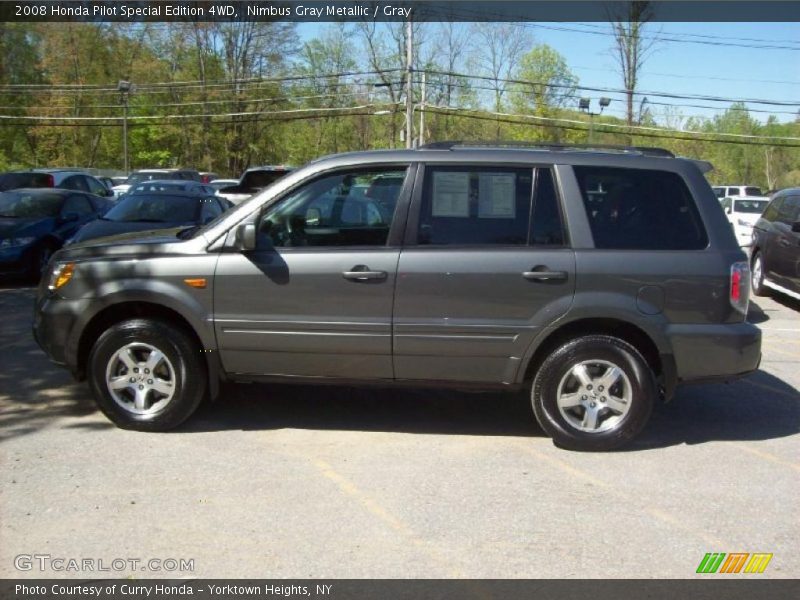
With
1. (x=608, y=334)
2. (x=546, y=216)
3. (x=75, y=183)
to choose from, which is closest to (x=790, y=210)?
(x=608, y=334)

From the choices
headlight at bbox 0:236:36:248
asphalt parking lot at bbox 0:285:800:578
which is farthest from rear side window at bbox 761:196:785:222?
headlight at bbox 0:236:36:248

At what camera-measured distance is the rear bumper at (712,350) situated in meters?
4.94

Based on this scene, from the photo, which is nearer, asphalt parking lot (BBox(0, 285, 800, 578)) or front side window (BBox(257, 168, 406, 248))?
asphalt parking lot (BBox(0, 285, 800, 578))

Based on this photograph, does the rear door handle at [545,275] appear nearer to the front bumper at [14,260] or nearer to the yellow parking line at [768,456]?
the yellow parking line at [768,456]

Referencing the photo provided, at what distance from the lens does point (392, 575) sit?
346 centimetres

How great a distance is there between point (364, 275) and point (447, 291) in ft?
1.77

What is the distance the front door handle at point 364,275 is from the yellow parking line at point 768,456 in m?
2.68

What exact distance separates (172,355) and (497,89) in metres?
46.2

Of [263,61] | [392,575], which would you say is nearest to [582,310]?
[392,575]

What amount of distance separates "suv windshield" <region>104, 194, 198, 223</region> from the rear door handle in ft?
25.4

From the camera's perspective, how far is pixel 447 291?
4957mm

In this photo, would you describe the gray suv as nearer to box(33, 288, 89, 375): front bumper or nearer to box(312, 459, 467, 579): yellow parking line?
box(33, 288, 89, 375): front bumper

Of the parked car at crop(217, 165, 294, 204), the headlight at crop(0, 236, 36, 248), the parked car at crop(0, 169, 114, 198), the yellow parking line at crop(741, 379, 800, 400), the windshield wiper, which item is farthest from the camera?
the parked car at crop(0, 169, 114, 198)

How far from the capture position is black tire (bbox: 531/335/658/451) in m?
4.97
